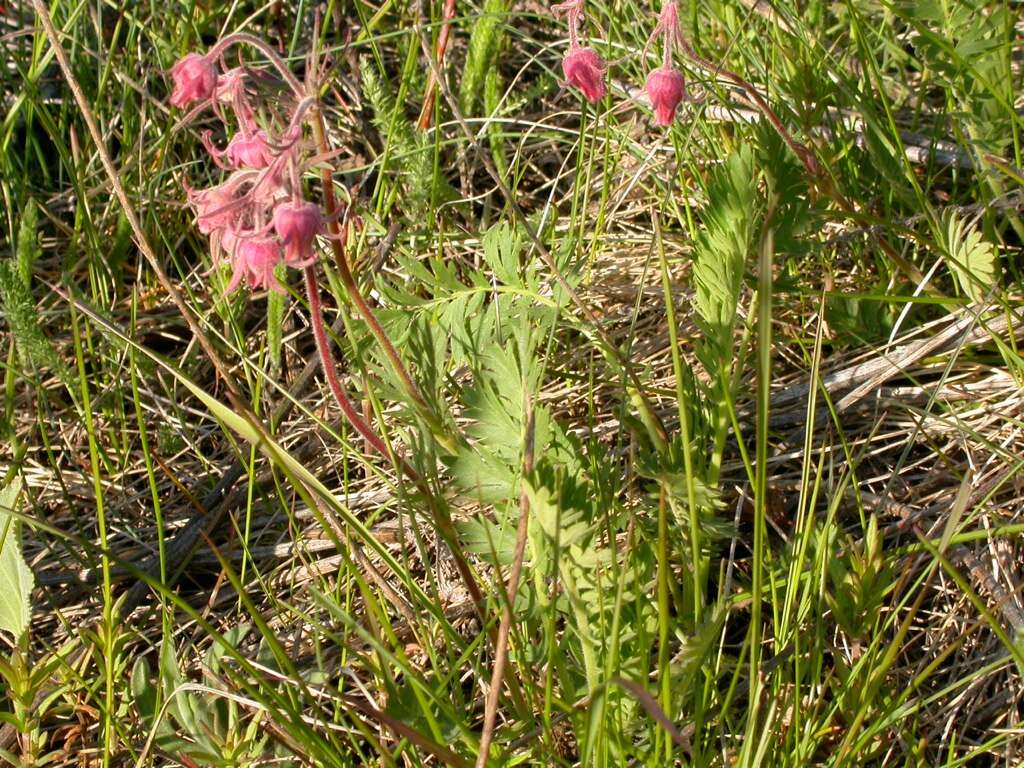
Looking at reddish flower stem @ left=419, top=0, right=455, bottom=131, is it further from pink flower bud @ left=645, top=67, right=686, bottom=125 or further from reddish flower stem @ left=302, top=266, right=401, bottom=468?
reddish flower stem @ left=302, top=266, right=401, bottom=468

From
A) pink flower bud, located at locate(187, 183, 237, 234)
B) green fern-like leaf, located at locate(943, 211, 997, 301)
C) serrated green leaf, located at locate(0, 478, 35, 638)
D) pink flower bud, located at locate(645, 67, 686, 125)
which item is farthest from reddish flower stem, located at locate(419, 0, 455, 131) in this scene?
serrated green leaf, located at locate(0, 478, 35, 638)

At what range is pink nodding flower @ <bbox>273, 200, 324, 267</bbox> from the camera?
1619 millimetres

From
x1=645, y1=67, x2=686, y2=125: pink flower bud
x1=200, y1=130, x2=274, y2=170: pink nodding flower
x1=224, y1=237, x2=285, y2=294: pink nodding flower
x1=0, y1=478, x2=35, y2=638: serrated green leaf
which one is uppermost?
x1=645, y1=67, x2=686, y2=125: pink flower bud

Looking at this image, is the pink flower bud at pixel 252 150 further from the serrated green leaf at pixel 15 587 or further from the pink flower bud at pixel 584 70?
the serrated green leaf at pixel 15 587

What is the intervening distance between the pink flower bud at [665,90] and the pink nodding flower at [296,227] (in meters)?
0.73

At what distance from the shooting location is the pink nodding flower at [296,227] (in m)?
1.62

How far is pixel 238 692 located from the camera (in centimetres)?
196

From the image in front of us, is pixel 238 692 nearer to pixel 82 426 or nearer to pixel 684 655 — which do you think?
pixel 684 655

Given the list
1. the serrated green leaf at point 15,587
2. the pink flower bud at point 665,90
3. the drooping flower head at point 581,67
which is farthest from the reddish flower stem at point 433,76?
the serrated green leaf at point 15,587

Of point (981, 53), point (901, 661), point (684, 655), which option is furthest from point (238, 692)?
point (981, 53)

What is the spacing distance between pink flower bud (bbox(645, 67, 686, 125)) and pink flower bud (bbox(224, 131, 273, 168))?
0.73 meters

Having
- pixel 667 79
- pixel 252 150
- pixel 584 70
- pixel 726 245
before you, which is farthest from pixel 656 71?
pixel 252 150

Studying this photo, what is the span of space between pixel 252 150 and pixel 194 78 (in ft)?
0.54

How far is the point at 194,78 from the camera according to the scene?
177cm
